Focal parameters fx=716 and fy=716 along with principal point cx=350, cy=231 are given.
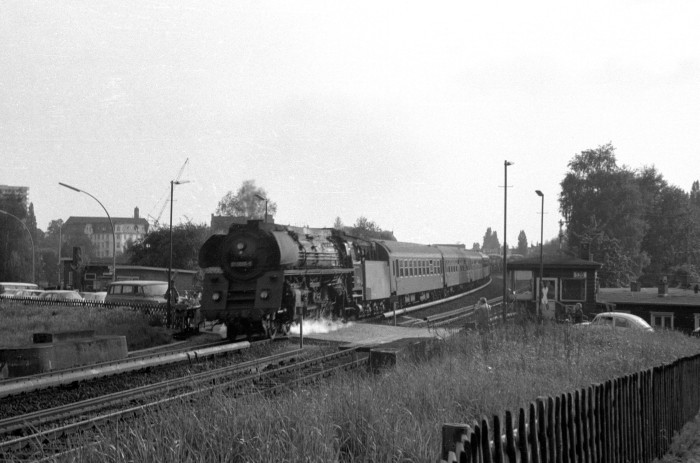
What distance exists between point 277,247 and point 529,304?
1800 centimetres

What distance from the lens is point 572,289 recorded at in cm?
3559

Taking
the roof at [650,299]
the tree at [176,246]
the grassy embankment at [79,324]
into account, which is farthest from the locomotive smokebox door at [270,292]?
the tree at [176,246]

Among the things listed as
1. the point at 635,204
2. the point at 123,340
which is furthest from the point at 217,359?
the point at 635,204

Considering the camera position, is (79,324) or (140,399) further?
(79,324)

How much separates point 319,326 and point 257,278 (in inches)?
145

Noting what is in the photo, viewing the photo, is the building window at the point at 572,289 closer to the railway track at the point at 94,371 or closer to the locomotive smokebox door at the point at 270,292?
the locomotive smokebox door at the point at 270,292

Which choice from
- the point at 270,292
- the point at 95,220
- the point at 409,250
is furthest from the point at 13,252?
the point at 95,220

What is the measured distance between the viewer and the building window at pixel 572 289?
3531cm

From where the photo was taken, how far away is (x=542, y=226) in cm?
3944

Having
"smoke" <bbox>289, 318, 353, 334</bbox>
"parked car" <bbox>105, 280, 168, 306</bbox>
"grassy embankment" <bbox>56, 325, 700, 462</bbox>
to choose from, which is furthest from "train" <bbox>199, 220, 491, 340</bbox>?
"parked car" <bbox>105, 280, 168, 306</bbox>

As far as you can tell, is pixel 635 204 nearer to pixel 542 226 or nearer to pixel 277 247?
pixel 542 226

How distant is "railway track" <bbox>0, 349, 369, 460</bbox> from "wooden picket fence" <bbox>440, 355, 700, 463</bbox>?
4.04m

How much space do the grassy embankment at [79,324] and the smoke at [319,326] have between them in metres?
4.01

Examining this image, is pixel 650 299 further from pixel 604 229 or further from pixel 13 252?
pixel 13 252
